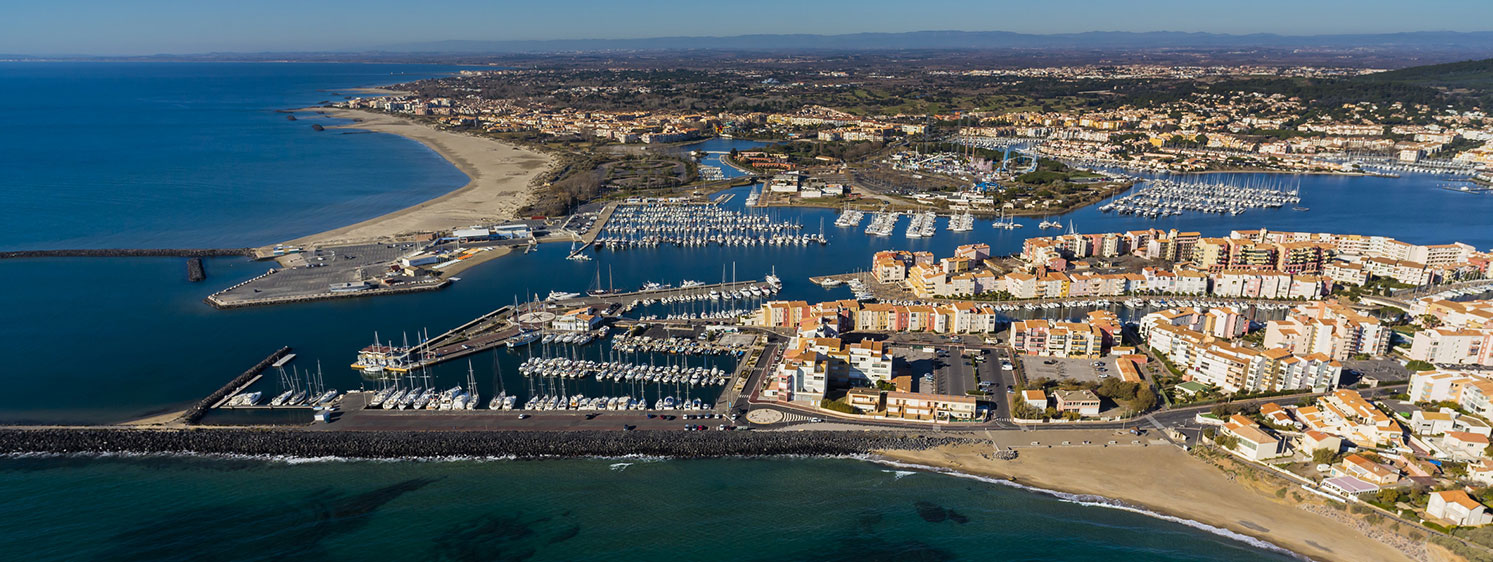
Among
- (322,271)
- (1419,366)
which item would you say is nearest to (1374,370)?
(1419,366)

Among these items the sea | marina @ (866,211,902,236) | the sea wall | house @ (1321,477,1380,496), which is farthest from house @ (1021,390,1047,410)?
marina @ (866,211,902,236)

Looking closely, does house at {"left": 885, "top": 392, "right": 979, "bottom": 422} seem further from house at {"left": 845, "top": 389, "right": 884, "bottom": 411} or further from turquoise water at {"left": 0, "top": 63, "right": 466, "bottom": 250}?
turquoise water at {"left": 0, "top": 63, "right": 466, "bottom": 250}

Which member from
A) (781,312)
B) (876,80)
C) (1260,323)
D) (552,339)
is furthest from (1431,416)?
(876,80)

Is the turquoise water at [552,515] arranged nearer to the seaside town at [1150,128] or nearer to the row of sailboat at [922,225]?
the row of sailboat at [922,225]

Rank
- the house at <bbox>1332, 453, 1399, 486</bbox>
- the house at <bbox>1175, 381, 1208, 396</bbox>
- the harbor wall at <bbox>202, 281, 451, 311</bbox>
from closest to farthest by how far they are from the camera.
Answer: the house at <bbox>1332, 453, 1399, 486</bbox> < the house at <bbox>1175, 381, 1208, 396</bbox> < the harbor wall at <bbox>202, 281, 451, 311</bbox>

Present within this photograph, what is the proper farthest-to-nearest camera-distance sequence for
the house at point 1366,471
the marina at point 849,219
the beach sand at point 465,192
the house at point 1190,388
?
the marina at point 849,219, the beach sand at point 465,192, the house at point 1190,388, the house at point 1366,471

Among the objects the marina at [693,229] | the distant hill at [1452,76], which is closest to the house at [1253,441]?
the marina at [693,229]
